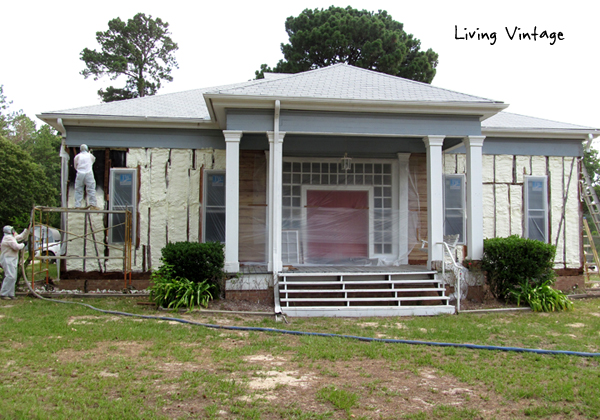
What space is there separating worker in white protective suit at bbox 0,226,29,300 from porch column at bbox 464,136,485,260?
8703 millimetres

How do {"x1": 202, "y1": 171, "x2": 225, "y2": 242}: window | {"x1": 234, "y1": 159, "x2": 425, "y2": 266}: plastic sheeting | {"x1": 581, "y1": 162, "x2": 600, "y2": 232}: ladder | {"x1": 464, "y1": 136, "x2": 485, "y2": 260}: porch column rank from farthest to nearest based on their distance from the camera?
1. {"x1": 581, "y1": 162, "x2": 600, "y2": 232}: ladder
2. {"x1": 202, "y1": 171, "x2": 225, "y2": 242}: window
3. {"x1": 234, "y1": 159, "x2": 425, "y2": 266}: plastic sheeting
4. {"x1": 464, "y1": 136, "x2": 485, "y2": 260}: porch column

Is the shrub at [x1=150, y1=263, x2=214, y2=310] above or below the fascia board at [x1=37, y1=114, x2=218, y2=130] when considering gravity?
below

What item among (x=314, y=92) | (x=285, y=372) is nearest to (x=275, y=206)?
(x=314, y=92)

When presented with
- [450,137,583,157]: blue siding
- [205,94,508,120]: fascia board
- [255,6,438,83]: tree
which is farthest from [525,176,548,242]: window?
[255,6,438,83]: tree

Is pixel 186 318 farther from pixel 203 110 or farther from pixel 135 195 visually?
pixel 203 110

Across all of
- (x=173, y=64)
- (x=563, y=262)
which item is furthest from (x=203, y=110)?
(x=173, y=64)

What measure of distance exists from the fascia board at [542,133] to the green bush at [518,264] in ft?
10.7

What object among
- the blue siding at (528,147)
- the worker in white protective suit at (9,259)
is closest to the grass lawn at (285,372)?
the worker in white protective suit at (9,259)

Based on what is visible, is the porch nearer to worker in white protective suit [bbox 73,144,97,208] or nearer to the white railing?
the white railing

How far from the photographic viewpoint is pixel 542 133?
35.2ft

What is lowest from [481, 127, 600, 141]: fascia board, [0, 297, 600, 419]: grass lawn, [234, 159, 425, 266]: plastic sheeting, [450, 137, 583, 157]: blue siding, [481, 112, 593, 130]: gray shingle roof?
[0, 297, 600, 419]: grass lawn

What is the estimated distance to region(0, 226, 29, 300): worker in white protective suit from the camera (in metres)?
8.75

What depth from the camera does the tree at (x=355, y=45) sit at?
2234cm

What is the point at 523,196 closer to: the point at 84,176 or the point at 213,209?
the point at 213,209
